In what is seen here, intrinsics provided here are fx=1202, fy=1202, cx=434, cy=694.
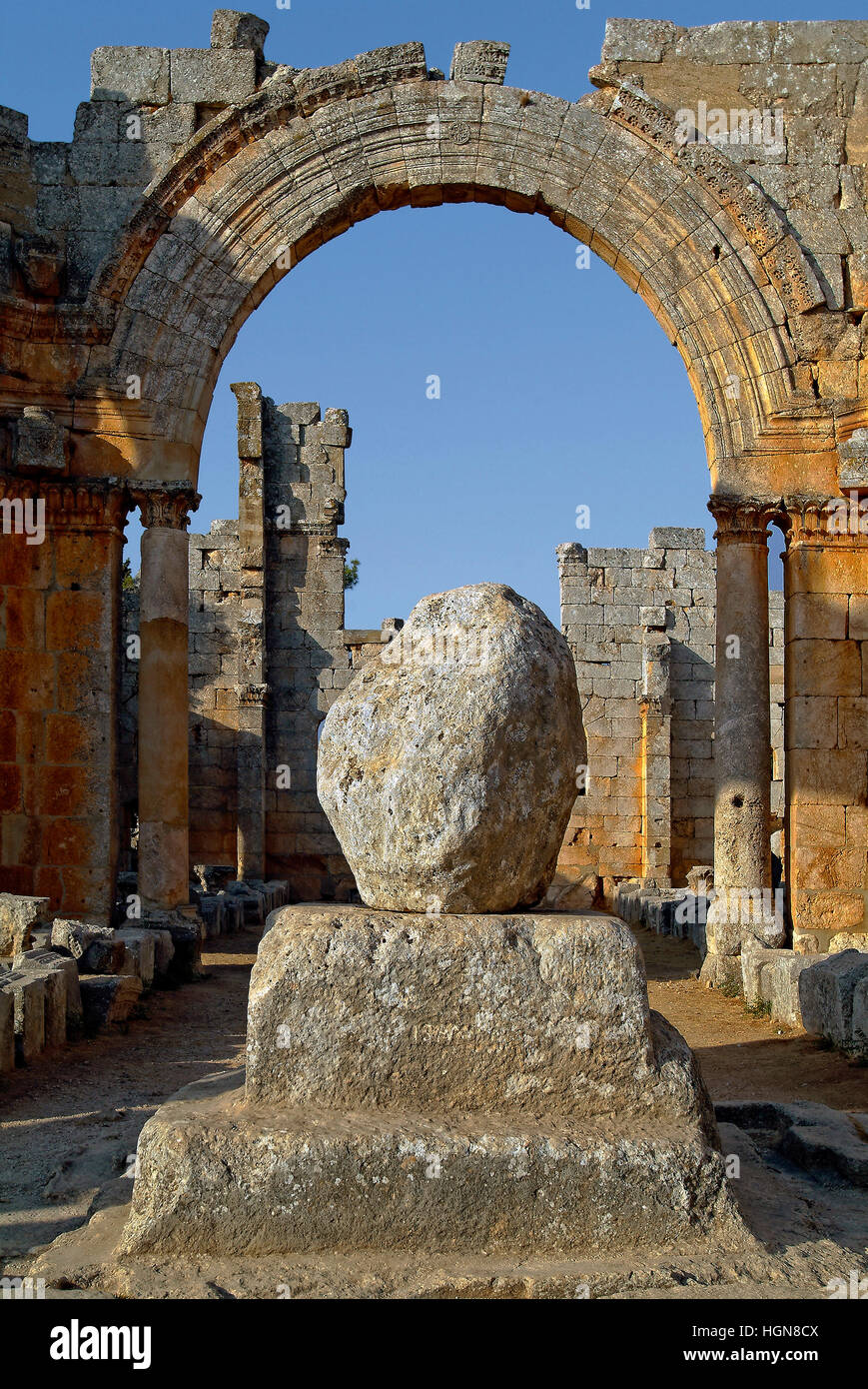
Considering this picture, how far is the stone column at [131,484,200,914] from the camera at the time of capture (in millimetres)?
9695

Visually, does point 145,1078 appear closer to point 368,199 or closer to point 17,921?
point 17,921


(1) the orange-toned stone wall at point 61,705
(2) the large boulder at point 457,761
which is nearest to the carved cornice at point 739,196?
(1) the orange-toned stone wall at point 61,705

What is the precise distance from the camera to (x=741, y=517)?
31.9 ft

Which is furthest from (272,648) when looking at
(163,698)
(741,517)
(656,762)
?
(741,517)

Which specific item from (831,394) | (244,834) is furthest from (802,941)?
(244,834)

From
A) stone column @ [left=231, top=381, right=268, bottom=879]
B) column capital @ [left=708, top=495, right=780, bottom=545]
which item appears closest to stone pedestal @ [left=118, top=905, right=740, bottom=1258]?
column capital @ [left=708, top=495, right=780, bottom=545]

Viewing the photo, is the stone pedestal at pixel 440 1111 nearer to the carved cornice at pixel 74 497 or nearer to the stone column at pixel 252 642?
the carved cornice at pixel 74 497

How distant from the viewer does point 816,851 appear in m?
9.48

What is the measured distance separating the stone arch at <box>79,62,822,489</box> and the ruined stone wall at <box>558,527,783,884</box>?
847 centimetres

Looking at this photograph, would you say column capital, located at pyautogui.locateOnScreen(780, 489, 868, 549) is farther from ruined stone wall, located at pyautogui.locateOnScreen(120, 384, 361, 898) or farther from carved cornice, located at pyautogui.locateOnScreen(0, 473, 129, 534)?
ruined stone wall, located at pyautogui.locateOnScreen(120, 384, 361, 898)

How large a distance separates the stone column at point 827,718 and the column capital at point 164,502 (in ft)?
16.1

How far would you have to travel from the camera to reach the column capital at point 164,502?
32.0 ft

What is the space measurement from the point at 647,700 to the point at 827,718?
8337 millimetres
